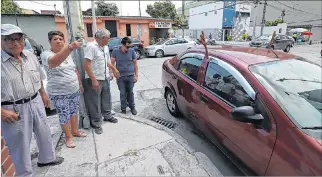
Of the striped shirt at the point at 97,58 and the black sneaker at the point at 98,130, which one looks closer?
the striped shirt at the point at 97,58

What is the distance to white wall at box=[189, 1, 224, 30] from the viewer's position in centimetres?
3575

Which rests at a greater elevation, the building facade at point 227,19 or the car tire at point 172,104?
the building facade at point 227,19

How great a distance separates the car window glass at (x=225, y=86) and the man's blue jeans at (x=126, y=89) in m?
1.75

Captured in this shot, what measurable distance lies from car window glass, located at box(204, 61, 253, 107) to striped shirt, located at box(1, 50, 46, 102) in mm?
2090

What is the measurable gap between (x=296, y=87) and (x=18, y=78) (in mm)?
2803

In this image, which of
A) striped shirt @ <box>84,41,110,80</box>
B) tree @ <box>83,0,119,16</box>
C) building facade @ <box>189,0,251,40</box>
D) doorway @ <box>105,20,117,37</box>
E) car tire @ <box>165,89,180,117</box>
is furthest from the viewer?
building facade @ <box>189,0,251,40</box>

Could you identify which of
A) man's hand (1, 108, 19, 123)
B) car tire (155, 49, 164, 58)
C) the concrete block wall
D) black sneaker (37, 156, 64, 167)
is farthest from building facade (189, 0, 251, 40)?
the concrete block wall

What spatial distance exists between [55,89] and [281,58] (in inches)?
116

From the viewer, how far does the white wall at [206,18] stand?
3575 centimetres

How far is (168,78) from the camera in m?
4.24

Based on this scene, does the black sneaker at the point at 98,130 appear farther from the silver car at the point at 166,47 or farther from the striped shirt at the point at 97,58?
the silver car at the point at 166,47

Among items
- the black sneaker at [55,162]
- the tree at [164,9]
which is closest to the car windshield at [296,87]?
the black sneaker at [55,162]

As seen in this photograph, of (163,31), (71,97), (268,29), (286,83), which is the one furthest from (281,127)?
(268,29)

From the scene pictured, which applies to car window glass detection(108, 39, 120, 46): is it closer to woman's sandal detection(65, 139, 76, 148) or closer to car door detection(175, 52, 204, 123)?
car door detection(175, 52, 204, 123)
